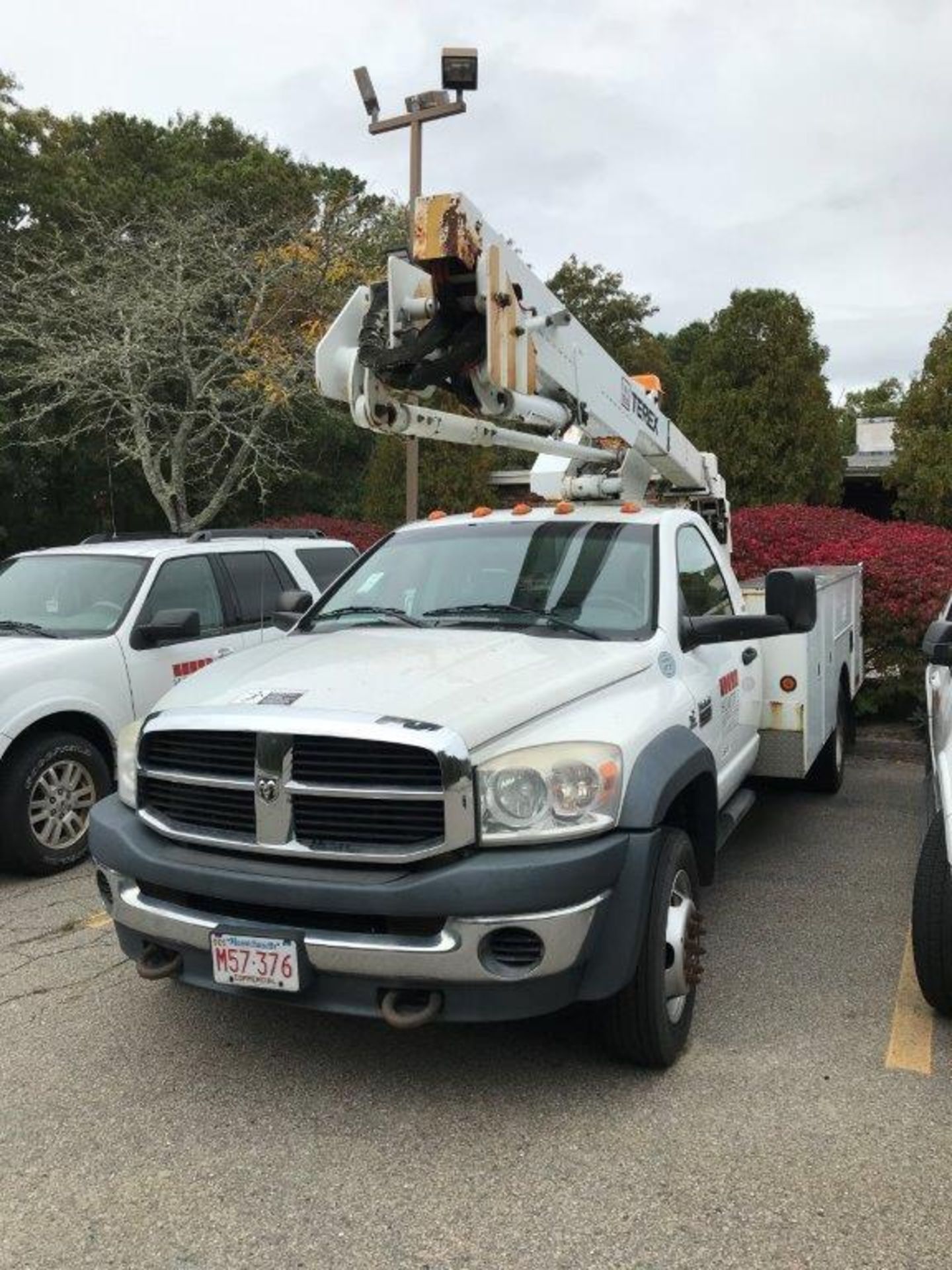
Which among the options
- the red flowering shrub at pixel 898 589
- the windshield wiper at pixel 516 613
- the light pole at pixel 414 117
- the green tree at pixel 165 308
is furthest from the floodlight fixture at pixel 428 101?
the windshield wiper at pixel 516 613

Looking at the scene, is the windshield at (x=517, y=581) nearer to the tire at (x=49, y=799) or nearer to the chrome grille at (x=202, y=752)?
the chrome grille at (x=202, y=752)

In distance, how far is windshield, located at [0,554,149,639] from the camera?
19.8 feet

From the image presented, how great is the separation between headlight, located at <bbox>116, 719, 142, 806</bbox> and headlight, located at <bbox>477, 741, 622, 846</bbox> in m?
1.29

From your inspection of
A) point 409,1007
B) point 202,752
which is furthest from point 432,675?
point 409,1007

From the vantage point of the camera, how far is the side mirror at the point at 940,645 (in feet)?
12.5

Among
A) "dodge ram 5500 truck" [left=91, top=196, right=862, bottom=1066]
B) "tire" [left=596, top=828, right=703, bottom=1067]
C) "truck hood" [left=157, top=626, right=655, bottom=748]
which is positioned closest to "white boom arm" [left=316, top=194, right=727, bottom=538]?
"dodge ram 5500 truck" [left=91, top=196, right=862, bottom=1066]

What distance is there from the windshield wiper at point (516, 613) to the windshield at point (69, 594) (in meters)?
2.65

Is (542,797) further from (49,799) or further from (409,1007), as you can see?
(49,799)

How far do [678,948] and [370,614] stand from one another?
1.94 meters

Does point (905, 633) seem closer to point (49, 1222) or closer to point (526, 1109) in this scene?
point (526, 1109)

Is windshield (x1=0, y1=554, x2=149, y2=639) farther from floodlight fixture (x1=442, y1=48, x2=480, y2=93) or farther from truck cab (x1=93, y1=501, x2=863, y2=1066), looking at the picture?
floodlight fixture (x1=442, y1=48, x2=480, y2=93)

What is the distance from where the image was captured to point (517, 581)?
4359mm

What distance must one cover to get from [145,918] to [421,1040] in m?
1.06

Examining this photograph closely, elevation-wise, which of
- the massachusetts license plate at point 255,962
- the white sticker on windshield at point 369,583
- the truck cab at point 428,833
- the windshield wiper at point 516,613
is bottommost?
the massachusetts license plate at point 255,962
